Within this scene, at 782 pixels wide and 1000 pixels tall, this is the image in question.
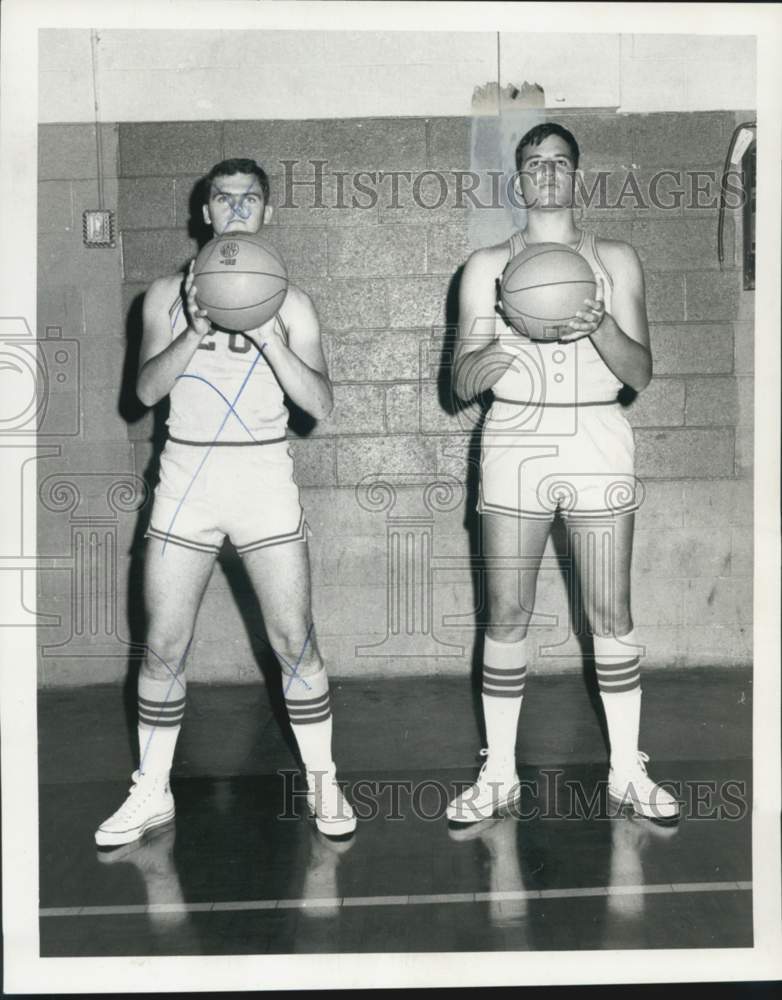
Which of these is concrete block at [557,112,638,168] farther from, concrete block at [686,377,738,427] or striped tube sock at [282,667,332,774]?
striped tube sock at [282,667,332,774]

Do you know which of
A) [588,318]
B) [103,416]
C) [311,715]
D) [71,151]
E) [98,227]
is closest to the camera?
[588,318]

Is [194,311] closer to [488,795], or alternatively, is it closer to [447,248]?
[447,248]

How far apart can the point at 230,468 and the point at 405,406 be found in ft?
4.80

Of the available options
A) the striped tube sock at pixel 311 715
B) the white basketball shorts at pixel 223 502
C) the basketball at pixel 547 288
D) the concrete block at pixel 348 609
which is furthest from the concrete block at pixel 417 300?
the striped tube sock at pixel 311 715

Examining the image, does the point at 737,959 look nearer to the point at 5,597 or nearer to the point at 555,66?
the point at 5,597

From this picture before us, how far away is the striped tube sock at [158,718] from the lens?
3641 millimetres

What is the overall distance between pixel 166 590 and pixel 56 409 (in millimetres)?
1100

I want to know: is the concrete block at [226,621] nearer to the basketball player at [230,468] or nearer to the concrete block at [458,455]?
the concrete block at [458,455]

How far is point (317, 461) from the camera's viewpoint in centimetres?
486

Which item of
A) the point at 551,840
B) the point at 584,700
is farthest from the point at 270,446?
the point at 584,700

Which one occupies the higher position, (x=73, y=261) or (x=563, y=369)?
(x=73, y=261)

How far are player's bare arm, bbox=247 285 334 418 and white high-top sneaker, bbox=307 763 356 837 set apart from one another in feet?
4.11

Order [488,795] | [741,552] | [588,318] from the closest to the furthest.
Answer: [588,318] → [488,795] → [741,552]

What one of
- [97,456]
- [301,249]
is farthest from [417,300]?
[97,456]
